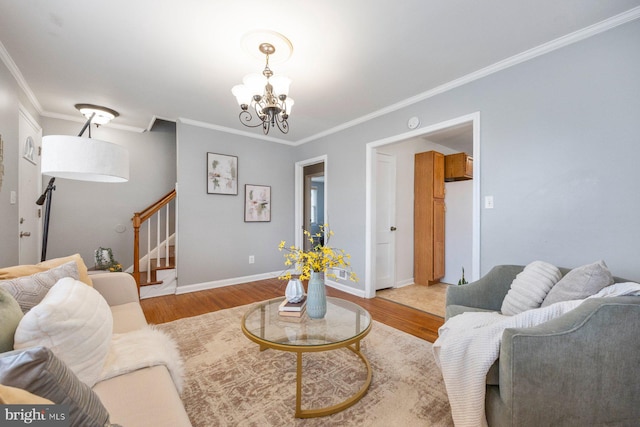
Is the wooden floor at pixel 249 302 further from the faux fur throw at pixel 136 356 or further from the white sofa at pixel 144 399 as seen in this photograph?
the white sofa at pixel 144 399

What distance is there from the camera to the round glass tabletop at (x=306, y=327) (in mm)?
1566

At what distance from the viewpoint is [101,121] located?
3.50 metres

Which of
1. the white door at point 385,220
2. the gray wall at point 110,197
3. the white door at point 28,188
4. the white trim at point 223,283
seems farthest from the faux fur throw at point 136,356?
the gray wall at point 110,197

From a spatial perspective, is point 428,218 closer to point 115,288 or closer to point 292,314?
point 292,314

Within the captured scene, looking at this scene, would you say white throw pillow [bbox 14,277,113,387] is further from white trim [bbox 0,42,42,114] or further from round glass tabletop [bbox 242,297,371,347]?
white trim [bbox 0,42,42,114]

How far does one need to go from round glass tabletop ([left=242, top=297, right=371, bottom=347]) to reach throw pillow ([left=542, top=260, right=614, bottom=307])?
1.10 meters

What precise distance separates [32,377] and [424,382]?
6.39 feet

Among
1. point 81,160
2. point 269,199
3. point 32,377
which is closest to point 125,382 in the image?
point 32,377

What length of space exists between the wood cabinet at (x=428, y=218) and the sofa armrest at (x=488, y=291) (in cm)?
220

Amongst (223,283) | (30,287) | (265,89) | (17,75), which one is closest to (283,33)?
(265,89)

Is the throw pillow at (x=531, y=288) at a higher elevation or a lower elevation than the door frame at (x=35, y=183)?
lower

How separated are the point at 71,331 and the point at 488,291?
2.44 m

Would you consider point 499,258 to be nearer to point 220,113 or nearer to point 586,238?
point 586,238

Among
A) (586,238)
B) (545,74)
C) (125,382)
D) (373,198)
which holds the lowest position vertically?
(125,382)
